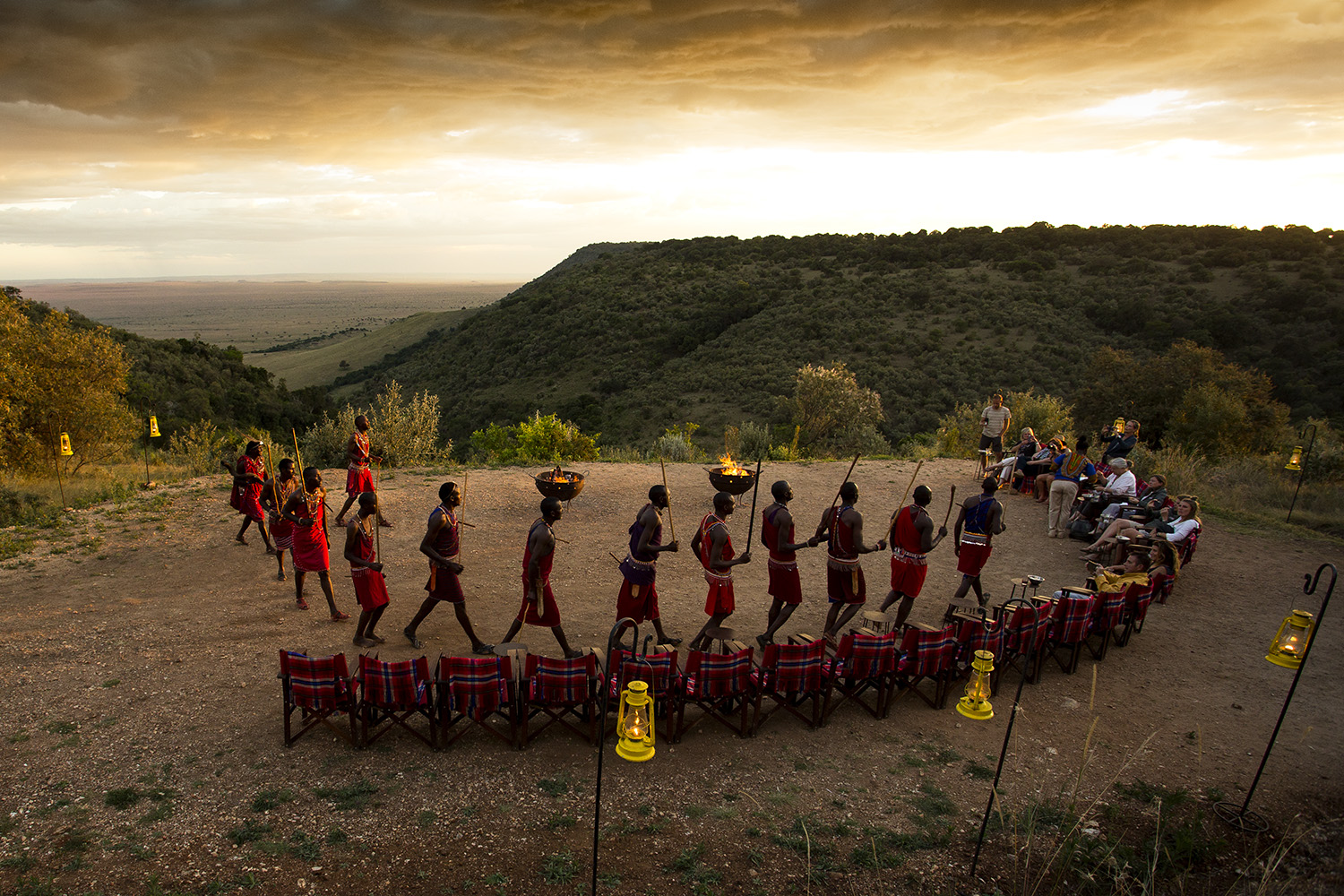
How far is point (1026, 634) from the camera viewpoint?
7473 millimetres

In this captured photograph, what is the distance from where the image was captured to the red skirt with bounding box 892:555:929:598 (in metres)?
8.29

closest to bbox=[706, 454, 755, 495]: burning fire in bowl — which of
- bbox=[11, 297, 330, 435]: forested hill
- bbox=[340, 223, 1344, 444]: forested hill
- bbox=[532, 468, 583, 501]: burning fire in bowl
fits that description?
bbox=[532, 468, 583, 501]: burning fire in bowl

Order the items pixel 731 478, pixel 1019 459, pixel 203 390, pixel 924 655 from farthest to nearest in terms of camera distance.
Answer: pixel 203 390 < pixel 1019 459 < pixel 731 478 < pixel 924 655

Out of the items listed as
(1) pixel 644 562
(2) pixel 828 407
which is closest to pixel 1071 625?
(1) pixel 644 562

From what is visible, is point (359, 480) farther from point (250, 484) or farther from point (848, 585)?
point (848, 585)

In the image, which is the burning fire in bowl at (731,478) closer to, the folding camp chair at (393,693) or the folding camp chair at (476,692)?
the folding camp chair at (476,692)

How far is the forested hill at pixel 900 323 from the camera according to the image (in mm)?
35531

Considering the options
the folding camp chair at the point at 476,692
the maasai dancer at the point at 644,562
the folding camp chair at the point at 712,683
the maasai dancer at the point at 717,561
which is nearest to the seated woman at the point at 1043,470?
the maasai dancer at the point at 717,561

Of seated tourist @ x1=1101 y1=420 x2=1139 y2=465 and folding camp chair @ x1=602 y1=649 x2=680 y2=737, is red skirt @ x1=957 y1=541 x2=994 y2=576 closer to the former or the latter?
folding camp chair @ x1=602 y1=649 x2=680 y2=737

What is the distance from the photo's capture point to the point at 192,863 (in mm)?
4777

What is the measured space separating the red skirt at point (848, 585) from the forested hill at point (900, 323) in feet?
79.7

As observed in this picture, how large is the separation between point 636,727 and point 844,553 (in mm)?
4729

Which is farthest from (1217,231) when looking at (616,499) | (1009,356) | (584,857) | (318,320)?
(318,320)

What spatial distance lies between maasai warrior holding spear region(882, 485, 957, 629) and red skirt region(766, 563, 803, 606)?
128 cm
